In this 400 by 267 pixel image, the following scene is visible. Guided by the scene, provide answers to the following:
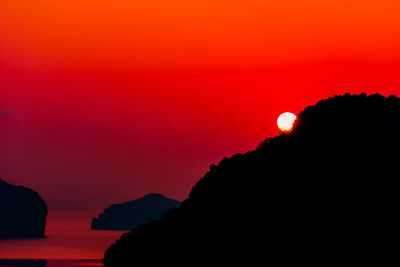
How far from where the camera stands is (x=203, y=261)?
192ft

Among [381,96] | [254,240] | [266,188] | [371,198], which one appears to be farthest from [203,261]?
[381,96]

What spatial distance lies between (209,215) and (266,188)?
513 centimetres

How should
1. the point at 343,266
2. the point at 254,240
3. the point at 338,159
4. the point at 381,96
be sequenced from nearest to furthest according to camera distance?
the point at 343,266 < the point at 254,240 < the point at 338,159 < the point at 381,96

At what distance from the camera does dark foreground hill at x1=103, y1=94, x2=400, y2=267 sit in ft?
181

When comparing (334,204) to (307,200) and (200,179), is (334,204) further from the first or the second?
(200,179)

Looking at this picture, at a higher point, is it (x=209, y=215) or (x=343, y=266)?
(x=209, y=215)

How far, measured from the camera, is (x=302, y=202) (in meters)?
58.9

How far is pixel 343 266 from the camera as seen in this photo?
2055 inches

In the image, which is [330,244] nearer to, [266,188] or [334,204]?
[334,204]

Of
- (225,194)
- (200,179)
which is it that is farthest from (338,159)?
(200,179)

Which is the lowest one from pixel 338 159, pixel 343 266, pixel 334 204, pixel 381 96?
pixel 343 266

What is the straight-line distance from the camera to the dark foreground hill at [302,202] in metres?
55.2

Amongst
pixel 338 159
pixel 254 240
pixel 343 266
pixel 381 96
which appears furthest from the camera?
pixel 381 96

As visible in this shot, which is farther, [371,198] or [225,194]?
[225,194]
